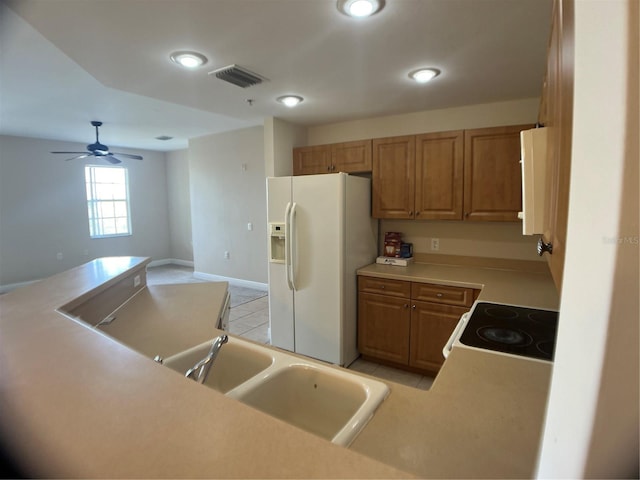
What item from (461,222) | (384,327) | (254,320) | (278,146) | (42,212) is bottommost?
(254,320)

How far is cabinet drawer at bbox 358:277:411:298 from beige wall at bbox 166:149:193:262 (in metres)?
5.62

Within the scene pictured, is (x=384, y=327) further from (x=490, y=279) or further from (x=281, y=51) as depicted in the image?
(x=281, y=51)

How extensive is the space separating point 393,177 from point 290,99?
119 centimetres

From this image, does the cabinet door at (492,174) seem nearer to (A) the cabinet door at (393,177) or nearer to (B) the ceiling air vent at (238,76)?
(A) the cabinet door at (393,177)

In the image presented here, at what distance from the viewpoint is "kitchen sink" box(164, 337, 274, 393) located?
1350 mm

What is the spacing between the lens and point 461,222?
10.6ft

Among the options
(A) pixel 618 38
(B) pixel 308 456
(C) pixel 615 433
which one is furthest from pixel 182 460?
(A) pixel 618 38

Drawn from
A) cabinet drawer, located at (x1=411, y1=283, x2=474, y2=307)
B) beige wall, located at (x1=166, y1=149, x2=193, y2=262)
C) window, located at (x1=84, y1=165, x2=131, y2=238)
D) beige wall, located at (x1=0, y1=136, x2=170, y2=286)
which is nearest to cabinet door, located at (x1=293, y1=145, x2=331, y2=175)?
cabinet drawer, located at (x1=411, y1=283, x2=474, y2=307)

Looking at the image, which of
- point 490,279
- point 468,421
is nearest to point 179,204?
point 490,279

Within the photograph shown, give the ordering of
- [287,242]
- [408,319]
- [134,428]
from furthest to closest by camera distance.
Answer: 1. [287,242]
2. [408,319]
3. [134,428]

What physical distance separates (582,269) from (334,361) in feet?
9.42

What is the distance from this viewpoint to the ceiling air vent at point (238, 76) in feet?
7.55

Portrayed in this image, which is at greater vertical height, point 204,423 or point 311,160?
point 311,160

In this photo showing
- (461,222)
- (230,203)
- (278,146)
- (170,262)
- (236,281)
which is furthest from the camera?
(170,262)
